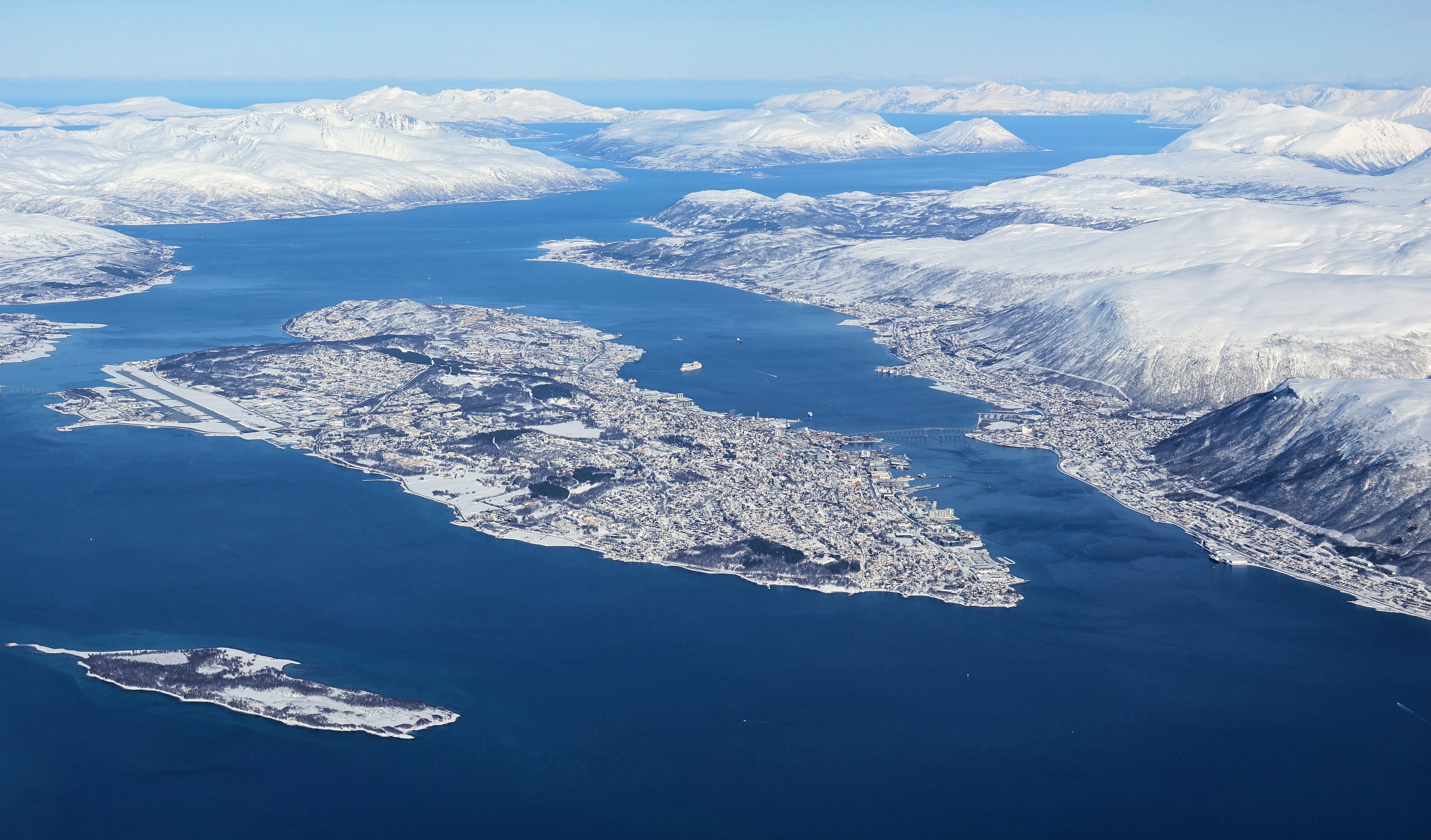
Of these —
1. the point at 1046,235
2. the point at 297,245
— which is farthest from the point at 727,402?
the point at 297,245

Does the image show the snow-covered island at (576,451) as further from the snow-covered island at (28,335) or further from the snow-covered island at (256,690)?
the snow-covered island at (256,690)

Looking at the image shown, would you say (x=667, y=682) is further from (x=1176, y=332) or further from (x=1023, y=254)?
(x=1023, y=254)

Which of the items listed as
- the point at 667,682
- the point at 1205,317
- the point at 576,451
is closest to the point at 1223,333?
the point at 1205,317

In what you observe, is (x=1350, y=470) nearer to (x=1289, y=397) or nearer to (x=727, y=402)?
(x=1289, y=397)

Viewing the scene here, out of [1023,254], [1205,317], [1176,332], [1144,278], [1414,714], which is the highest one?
[1023,254]

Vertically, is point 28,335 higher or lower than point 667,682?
higher

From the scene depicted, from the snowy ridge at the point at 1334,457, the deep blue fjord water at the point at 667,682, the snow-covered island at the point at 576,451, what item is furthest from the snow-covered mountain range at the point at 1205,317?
the snow-covered island at the point at 576,451

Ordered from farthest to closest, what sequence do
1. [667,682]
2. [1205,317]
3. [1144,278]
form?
1. [1144,278]
2. [1205,317]
3. [667,682]
